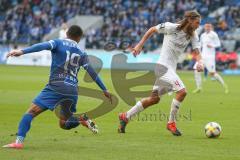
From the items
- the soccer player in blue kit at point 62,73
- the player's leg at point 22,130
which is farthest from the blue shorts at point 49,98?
the player's leg at point 22,130

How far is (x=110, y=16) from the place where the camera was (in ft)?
170

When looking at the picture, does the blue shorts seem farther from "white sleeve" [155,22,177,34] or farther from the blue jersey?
"white sleeve" [155,22,177,34]

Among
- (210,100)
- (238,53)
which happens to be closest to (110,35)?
(238,53)

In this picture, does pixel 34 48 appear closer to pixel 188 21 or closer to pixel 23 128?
pixel 23 128

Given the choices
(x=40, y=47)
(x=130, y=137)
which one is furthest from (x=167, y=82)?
(x=40, y=47)

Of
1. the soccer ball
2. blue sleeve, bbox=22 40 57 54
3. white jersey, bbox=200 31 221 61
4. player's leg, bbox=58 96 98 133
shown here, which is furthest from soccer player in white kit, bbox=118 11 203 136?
white jersey, bbox=200 31 221 61

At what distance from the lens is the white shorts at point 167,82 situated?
13.5m

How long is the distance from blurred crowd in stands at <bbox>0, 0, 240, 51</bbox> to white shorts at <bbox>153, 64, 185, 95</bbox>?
30893 millimetres

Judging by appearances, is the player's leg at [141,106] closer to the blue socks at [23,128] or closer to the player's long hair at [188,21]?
the player's long hair at [188,21]

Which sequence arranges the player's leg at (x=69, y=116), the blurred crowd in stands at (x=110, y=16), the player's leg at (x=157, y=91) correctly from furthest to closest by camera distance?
the blurred crowd in stands at (x=110, y=16)
the player's leg at (x=157, y=91)
the player's leg at (x=69, y=116)

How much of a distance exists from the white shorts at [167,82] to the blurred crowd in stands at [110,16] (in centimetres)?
3089

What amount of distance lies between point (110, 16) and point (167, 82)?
38.6 m

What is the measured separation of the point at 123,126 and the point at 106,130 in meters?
0.65

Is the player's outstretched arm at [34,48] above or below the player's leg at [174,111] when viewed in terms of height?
above
